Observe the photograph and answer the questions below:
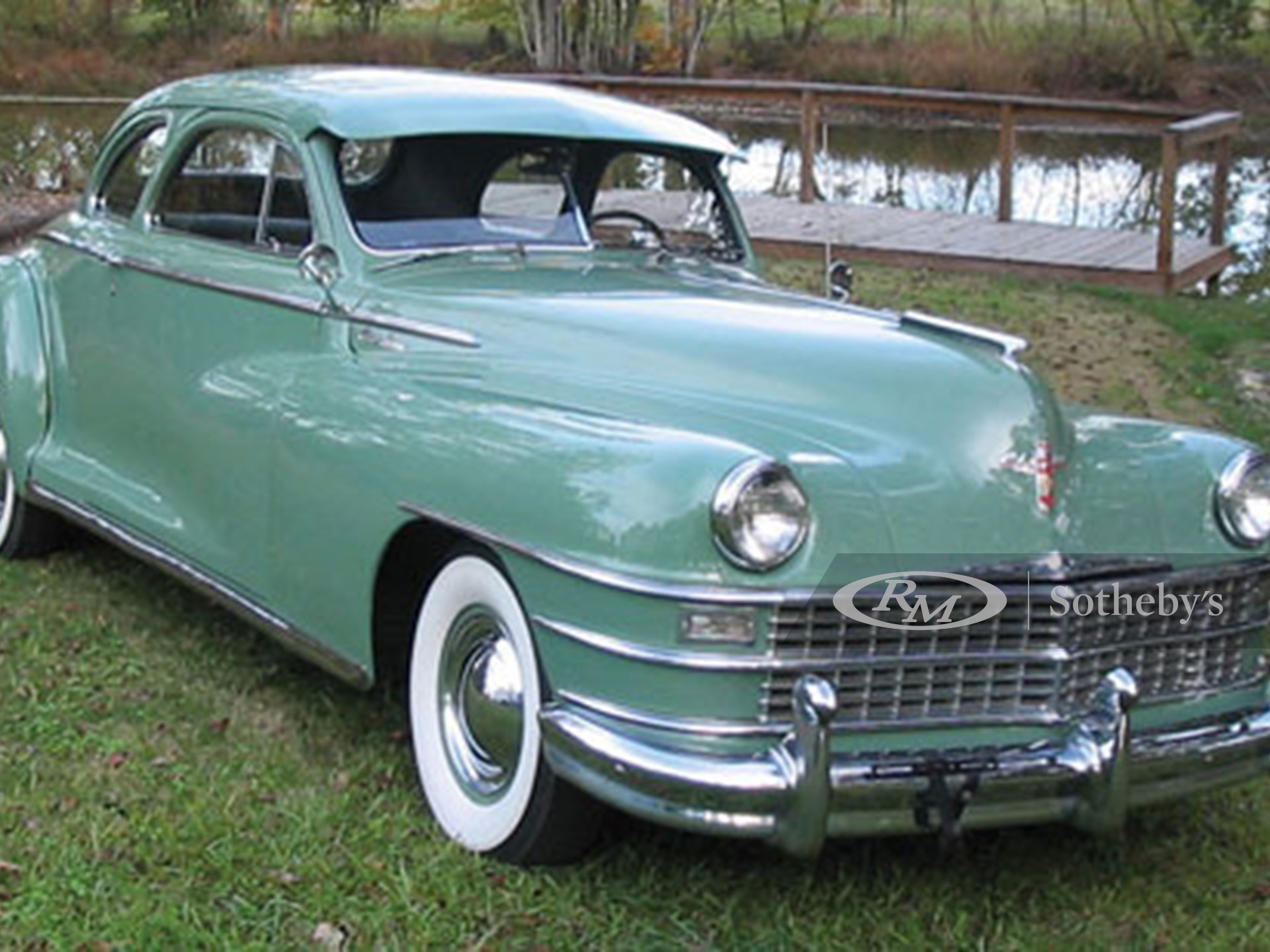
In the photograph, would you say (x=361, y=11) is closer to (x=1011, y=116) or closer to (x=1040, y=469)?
(x=1011, y=116)

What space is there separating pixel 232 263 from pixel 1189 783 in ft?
9.30

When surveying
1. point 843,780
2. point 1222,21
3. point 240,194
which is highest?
point 1222,21

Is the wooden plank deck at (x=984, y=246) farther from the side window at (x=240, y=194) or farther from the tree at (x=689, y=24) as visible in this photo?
the tree at (x=689, y=24)

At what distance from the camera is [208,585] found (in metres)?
4.83

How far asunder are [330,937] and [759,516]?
1.19m

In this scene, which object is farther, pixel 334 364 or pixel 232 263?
pixel 232 263

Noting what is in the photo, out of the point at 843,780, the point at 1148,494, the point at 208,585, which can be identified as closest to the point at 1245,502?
the point at 1148,494

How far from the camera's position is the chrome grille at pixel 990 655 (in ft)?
11.2

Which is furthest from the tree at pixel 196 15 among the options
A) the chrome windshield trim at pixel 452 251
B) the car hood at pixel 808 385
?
the car hood at pixel 808 385

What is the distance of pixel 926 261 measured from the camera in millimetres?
12594

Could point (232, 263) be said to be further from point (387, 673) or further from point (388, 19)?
point (388, 19)

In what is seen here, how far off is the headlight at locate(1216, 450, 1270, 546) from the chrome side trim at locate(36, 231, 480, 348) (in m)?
1.72

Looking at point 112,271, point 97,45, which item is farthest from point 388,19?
point 112,271

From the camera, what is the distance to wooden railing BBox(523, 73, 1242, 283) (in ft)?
38.9
